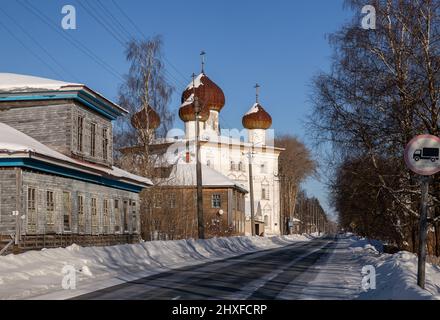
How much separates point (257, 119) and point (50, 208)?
65.9 meters

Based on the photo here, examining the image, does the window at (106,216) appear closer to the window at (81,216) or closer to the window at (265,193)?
the window at (81,216)

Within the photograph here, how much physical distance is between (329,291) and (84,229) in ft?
56.8

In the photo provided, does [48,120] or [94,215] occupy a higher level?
[48,120]

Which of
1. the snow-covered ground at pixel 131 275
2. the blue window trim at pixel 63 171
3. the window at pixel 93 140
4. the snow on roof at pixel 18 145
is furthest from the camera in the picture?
the window at pixel 93 140

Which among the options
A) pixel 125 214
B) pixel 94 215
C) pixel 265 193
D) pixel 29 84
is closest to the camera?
pixel 29 84

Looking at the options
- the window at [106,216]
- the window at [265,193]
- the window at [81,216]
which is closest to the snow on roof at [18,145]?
the window at [81,216]

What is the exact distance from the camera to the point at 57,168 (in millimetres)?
26516

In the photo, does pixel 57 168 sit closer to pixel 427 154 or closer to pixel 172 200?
pixel 427 154

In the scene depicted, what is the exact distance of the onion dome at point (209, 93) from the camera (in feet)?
264

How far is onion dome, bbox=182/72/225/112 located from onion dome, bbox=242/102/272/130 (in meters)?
9.56


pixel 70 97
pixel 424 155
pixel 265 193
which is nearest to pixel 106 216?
pixel 70 97

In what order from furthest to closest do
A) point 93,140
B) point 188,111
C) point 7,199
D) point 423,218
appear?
point 188,111, point 93,140, point 7,199, point 423,218

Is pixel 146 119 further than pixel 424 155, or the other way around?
pixel 146 119

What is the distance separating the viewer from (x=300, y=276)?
19.8 meters
